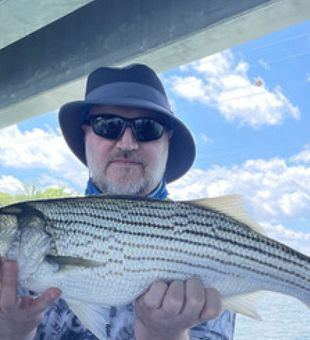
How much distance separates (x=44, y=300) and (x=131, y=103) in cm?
118

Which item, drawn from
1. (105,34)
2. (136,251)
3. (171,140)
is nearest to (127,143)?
(171,140)

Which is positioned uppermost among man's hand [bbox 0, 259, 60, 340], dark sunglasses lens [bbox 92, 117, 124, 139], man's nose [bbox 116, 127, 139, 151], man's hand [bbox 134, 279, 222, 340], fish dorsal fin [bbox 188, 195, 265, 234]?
dark sunglasses lens [bbox 92, 117, 124, 139]

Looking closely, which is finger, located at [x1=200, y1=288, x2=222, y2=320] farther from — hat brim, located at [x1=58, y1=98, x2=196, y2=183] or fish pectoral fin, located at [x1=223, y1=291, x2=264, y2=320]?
hat brim, located at [x1=58, y1=98, x2=196, y2=183]

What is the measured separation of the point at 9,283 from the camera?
2.26 meters

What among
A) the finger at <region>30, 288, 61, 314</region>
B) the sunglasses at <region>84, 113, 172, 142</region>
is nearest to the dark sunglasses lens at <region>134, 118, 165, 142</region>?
the sunglasses at <region>84, 113, 172, 142</region>

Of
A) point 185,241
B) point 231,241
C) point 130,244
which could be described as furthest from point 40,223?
point 231,241

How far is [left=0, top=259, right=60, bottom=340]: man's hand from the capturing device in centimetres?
225

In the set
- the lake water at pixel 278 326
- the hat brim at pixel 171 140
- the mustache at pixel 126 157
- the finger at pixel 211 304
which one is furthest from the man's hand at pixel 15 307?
the lake water at pixel 278 326

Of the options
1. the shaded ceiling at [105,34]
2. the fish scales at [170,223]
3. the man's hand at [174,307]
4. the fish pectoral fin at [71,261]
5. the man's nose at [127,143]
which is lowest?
the man's hand at [174,307]

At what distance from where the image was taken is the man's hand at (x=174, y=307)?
2.24 m

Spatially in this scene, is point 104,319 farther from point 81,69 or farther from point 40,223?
point 81,69

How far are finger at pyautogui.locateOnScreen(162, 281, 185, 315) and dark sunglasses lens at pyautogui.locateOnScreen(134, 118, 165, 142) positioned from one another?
0.93m

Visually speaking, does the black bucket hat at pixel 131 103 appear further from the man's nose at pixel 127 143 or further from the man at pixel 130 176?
the man's nose at pixel 127 143

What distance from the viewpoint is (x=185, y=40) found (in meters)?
5.73
